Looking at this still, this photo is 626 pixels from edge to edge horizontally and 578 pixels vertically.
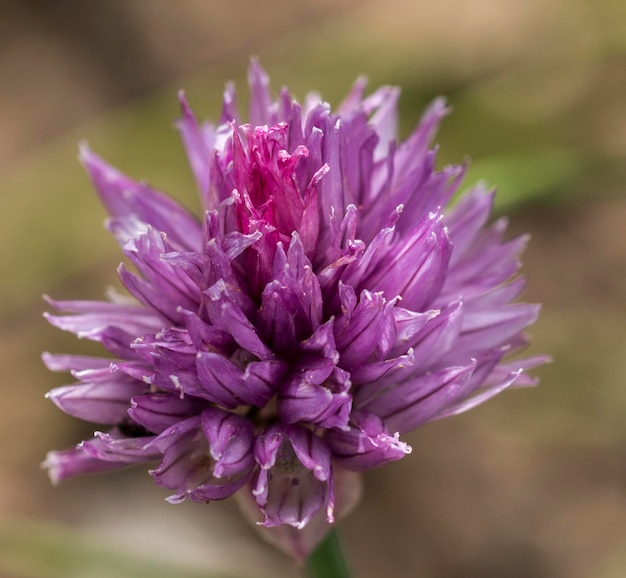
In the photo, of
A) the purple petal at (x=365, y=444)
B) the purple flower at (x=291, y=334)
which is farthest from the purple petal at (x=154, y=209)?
the purple petal at (x=365, y=444)

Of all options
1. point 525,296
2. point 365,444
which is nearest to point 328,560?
point 365,444

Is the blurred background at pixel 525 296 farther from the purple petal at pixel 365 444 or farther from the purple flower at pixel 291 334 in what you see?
the purple petal at pixel 365 444

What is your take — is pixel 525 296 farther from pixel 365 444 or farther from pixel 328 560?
pixel 365 444

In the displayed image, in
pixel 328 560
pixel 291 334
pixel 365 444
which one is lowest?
pixel 328 560

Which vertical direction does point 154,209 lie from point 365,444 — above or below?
above

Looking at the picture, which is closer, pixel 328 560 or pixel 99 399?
pixel 99 399

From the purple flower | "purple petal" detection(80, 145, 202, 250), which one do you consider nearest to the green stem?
the purple flower

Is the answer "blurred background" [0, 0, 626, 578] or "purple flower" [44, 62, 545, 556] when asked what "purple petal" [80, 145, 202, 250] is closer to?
"purple flower" [44, 62, 545, 556]

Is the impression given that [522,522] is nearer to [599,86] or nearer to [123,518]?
[123,518]
